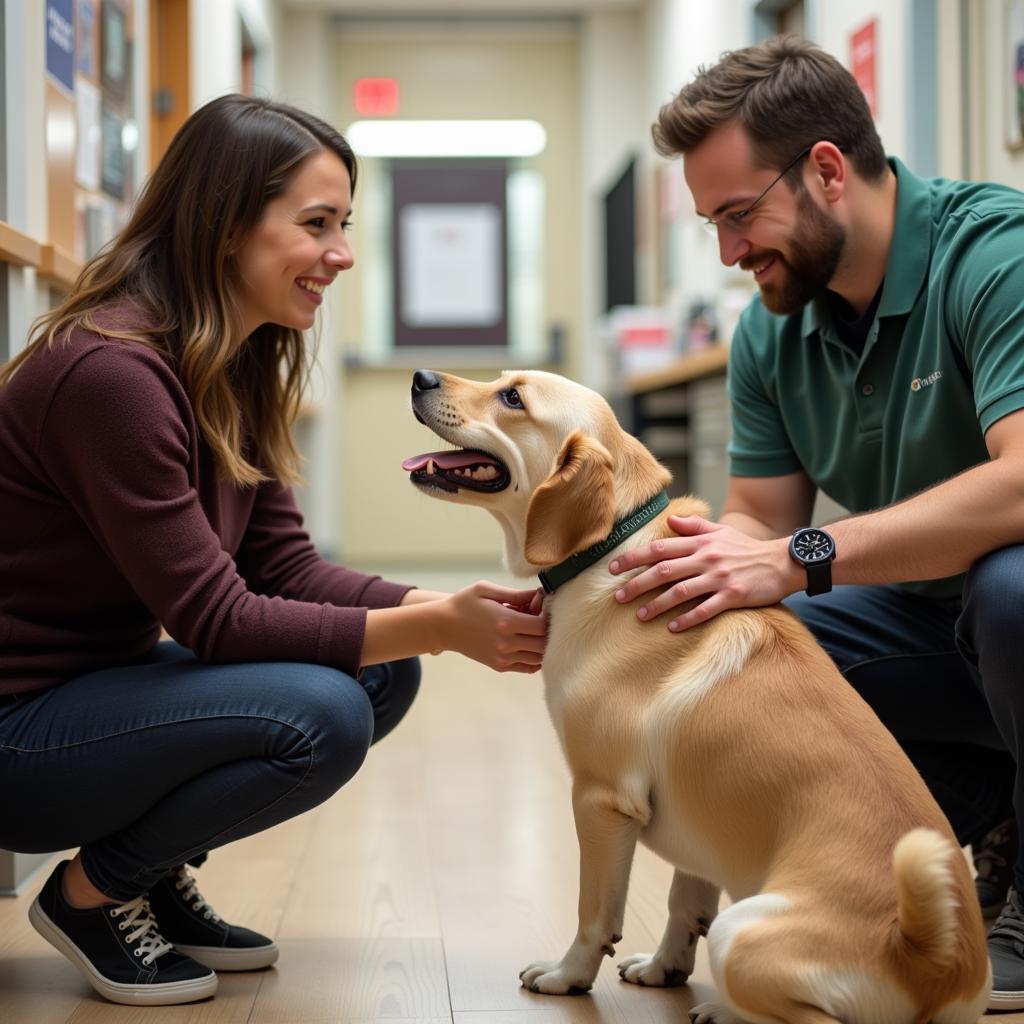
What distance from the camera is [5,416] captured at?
4.97 feet

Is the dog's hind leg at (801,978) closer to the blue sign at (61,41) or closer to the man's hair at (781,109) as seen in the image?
the man's hair at (781,109)

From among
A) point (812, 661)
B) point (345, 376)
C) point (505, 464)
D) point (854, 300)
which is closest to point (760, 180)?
point (854, 300)

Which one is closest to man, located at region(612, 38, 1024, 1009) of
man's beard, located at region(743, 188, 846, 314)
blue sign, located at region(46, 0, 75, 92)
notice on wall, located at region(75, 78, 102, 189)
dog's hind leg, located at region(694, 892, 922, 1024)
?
man's beard, located at region(743, 188, 846, 314)

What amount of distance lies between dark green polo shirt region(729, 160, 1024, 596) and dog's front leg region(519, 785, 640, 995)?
67cm

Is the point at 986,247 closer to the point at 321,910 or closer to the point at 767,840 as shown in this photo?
the point at 767,840

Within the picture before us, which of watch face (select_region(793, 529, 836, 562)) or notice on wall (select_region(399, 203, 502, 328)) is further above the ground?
notice on wall (select_region(399, 203, 502, 328))

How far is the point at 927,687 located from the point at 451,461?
774mm

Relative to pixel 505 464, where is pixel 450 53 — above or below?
above

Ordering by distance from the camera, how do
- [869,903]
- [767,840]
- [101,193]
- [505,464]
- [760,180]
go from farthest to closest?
[101,193] < [760,180] < [505,464] < [767,840] < [869,903]

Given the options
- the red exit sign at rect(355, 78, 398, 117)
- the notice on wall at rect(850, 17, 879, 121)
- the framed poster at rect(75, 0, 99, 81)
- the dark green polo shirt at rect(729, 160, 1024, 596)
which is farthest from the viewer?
the red exit sign at rect(355, 78, 398, 117)

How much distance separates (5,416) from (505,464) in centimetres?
61

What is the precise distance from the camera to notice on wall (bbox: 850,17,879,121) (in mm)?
3695

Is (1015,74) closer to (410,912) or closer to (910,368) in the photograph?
(910,368)

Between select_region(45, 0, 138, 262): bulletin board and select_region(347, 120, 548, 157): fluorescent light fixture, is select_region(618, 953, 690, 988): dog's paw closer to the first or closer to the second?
select_region(45, 0, 138, 262): bulletin board
